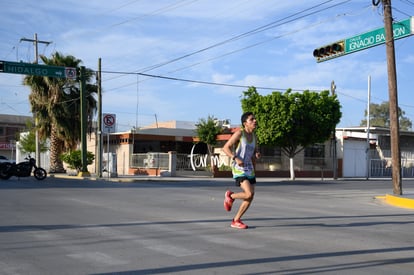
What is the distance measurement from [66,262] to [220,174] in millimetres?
27568

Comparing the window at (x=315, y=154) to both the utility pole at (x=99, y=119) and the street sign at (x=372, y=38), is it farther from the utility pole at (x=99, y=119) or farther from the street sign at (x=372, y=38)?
the street sign at (x=372, y=38)

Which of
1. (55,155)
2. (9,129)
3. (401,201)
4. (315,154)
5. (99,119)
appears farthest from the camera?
(9,129)

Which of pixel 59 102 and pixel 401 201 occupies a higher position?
pixel 59 102

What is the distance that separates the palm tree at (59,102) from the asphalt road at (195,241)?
22252mm

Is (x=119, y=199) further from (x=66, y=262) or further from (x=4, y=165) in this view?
(x=4, y=165)

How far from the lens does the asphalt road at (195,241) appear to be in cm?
559

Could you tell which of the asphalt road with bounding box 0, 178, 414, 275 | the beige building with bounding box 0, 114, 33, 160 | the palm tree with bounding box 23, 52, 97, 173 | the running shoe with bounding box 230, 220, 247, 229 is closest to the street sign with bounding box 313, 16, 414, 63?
the asphalt road with bounding box 0, 178, 414, 275

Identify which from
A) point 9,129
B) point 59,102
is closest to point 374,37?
point 59,102

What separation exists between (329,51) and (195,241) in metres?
12.4

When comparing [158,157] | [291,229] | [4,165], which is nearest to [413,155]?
[158,157]

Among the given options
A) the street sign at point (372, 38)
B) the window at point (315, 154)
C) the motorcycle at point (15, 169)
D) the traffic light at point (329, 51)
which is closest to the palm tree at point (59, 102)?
the motorcycle at point (15, 169)

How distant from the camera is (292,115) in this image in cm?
3059

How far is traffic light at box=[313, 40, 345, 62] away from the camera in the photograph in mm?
17359

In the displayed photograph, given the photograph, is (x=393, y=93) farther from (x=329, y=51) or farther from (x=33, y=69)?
(x=33, y=69)
